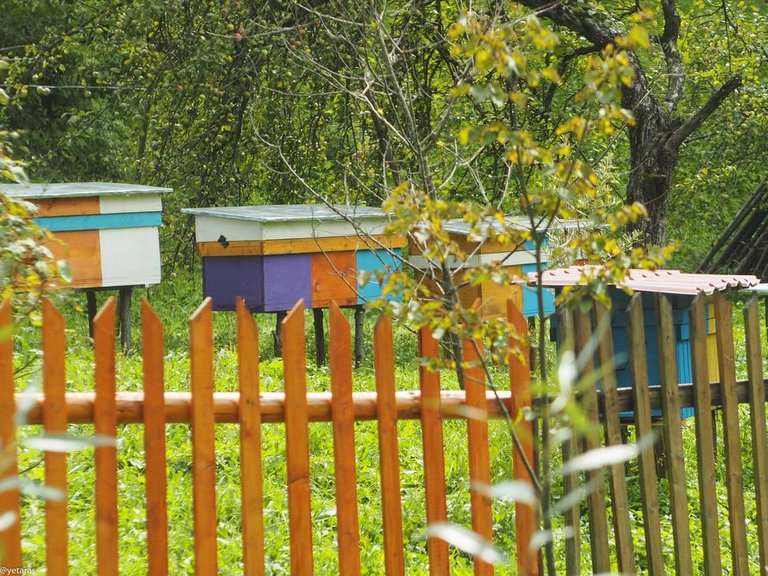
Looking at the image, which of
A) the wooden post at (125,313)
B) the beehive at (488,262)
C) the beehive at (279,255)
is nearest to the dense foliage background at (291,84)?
the beehive at (279,255)

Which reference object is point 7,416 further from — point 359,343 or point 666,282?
point 359,343

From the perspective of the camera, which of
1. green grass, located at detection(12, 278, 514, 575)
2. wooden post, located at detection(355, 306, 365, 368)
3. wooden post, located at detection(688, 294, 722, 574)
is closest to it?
wooden post, located at detection(688, 294, 722, 574)

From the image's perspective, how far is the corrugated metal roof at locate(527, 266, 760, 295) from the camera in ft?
14.0

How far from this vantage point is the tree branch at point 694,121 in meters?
7.13

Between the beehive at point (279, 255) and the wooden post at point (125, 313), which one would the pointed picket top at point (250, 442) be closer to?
the beehive at point (279, 255)

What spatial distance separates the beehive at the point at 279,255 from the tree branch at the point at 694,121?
81.6 inches

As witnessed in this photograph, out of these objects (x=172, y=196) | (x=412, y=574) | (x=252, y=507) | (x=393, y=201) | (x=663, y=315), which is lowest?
(x=412, y=574)

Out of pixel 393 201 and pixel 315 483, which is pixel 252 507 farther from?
pixel 315 483

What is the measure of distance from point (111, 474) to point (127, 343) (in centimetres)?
583

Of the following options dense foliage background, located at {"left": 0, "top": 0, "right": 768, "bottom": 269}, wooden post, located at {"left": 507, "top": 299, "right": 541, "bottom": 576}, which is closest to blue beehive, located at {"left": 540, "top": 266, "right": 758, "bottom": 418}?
wooden post, located at {"left": 507, "top": 299, "right": 541, "bottom": 576}

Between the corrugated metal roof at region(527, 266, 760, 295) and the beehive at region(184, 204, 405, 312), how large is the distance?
10.1 feet

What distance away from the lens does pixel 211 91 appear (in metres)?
7.72

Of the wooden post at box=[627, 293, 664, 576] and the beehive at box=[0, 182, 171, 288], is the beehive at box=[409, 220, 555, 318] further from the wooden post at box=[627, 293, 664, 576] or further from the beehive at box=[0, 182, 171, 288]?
the wooden post at box=[627, 293, 664, 576]

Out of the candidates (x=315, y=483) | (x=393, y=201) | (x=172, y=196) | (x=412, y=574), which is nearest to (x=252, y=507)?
(x=393, y=201)
